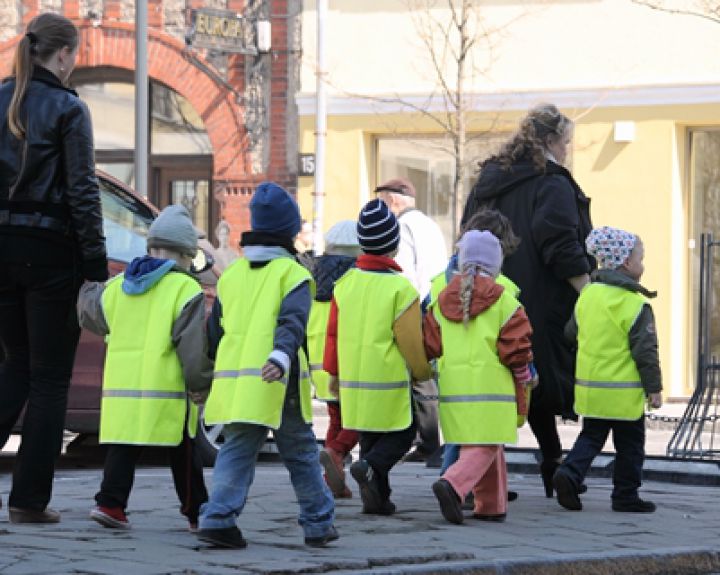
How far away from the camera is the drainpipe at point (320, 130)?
23.6 metres

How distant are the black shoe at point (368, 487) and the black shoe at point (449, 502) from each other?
0.35 metres

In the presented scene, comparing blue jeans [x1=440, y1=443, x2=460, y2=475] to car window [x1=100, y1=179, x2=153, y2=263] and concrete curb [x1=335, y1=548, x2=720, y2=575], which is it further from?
car window [x1=100, y1=179, x2=153, y2=263]

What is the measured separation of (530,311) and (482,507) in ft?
4.03

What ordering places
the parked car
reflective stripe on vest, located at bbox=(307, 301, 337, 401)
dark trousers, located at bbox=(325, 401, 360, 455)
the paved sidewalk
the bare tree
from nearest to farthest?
the paved sidewalk < dark trousers, located at bbox=(325, 401, 360, 455) < reflective stripe on vest, located at bbox=(307, 301, 337, 401) < the parked car < the bare tree

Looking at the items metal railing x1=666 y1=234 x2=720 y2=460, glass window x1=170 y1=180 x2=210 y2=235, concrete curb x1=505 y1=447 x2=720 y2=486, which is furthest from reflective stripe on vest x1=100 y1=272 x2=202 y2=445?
glass window x1=170 y1=180 x2=210 y2=235

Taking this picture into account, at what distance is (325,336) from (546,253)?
4.43ft

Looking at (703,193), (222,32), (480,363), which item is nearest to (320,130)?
(222,32)

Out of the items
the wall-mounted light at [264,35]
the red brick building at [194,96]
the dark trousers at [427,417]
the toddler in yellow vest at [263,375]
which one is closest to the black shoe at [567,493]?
the toddler in yellow vest at [263,375]

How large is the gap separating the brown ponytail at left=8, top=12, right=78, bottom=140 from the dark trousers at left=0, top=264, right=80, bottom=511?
24.5 inches

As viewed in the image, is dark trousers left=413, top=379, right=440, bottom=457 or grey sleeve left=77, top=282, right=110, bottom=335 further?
dark trousers left=413, top=379, right=440, bottom=457

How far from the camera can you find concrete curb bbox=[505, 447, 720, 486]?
38.4ft

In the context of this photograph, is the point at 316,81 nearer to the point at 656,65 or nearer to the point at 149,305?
the point at 656,65

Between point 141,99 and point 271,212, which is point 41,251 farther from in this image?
point 141,99

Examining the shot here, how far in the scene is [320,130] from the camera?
23719 millimetres
